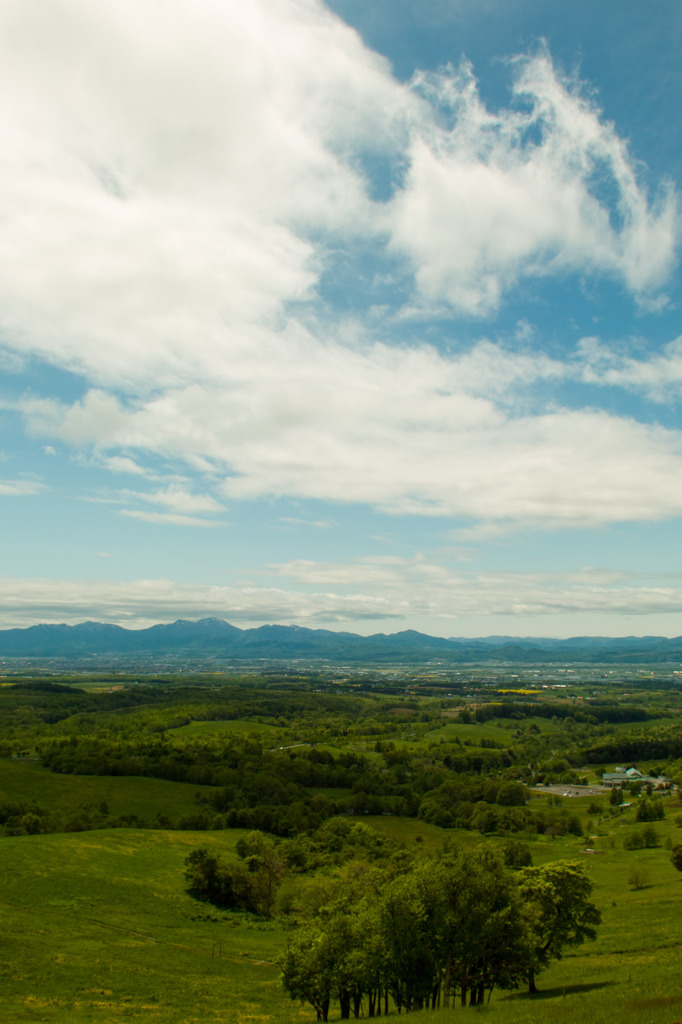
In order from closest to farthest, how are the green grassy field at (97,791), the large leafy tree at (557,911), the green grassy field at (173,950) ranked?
the green grassy field at (173,950) → the large leafy tree at (557,911) → the green grassy field at (97,791)

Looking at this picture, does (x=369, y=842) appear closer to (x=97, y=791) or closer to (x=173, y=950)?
(x=173, y=950)

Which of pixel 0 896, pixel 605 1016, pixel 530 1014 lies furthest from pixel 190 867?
pixel 605 1016

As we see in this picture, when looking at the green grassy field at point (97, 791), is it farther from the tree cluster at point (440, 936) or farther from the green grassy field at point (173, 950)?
the tree cluster at point (440, 936)

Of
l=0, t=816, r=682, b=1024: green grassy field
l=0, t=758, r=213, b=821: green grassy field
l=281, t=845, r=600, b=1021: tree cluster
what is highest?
l=281, t=845, r=600, b=1021: tree cluster

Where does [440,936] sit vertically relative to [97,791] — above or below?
above

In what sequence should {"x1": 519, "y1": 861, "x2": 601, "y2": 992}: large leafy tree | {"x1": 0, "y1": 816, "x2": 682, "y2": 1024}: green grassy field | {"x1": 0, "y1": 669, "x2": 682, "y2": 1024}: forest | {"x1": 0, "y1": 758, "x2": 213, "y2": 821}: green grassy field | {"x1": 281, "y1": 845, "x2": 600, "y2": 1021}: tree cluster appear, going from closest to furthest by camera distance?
1. {"x1": 0, "y1": 816, "x2": 682, "y2": 1024}: green grassy field
2. {"x1": 281, "y1": 845, "x2": 600, "y2": 1021}: tree cluster
3. {"x1": 0, "y1": 669, "x2": 682, "y2": 1024}: forest
4. {"x1": 519, "y1": 861, "x2": 601, "y2": 992}: large leafy tree
5. {"x1": 0, "y1": 758, "x2": 213, "y2": 821}: green grassy field

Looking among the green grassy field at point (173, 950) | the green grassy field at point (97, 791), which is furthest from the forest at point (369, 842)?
the green grassy field at point (173, 950)

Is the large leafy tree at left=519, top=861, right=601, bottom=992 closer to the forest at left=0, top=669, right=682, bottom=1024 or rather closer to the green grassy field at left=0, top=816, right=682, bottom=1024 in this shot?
the forest at left=0, top=669, right=682, bottom=1024

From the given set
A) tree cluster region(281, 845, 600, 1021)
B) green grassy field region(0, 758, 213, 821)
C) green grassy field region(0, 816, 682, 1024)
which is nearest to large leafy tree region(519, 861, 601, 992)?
tree cluster region(281, 845, 600, 1021)

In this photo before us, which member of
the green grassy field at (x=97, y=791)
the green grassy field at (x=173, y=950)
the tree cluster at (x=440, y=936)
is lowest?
the green grassy field at (x=97, y=791)

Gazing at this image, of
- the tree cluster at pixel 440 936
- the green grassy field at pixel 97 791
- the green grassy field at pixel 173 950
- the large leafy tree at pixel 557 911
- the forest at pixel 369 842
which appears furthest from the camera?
the green grassy field at pixel 97 791

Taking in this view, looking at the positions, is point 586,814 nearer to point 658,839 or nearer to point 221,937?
point 658,839

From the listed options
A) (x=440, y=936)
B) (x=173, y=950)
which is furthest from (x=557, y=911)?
(x=173, y=950)
